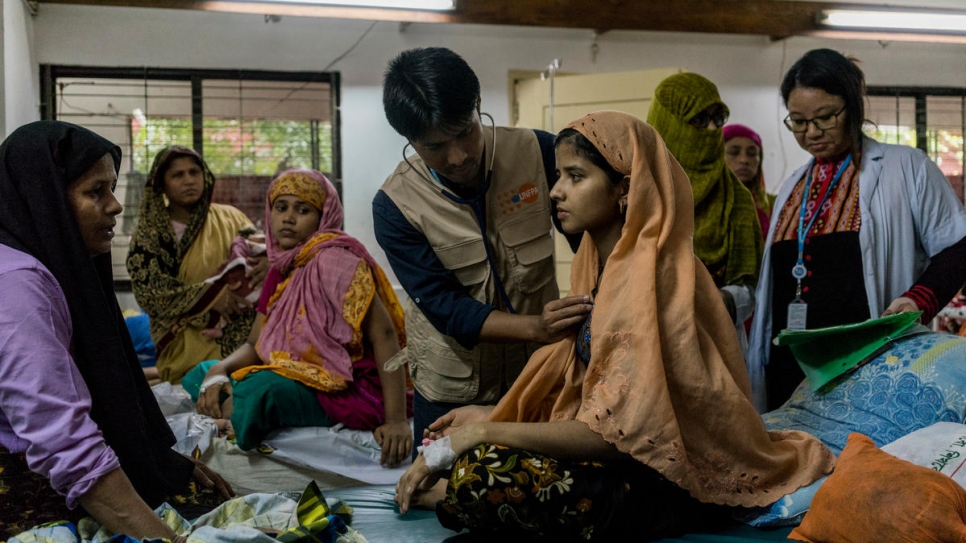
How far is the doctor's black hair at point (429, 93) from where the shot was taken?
2.00 meters

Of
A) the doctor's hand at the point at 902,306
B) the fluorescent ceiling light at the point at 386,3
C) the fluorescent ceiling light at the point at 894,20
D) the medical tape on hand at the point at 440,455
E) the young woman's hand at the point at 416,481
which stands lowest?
the young woman's hand at the point at 416,481

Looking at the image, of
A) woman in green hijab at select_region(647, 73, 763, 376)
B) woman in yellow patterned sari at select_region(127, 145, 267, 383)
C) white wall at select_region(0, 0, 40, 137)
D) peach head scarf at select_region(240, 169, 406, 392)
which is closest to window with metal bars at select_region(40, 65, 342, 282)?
white wall at select_region(0, 0, 40, 137)

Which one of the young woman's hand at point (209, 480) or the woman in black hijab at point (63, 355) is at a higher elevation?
the woman in black hijab at point (63, 355)

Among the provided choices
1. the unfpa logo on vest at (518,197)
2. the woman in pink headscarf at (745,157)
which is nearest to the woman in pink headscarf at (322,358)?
the unfpa logo on vest at (518,197)

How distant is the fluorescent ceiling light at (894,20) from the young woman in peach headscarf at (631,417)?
15.8ft

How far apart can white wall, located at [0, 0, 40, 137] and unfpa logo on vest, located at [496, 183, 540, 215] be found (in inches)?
122

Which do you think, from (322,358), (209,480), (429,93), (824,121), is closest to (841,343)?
(824,121)

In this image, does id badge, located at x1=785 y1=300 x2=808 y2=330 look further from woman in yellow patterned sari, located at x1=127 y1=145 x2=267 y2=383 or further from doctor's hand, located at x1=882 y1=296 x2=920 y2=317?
woman in yellow patterned sari, located at x1=127 y1=145 x2=267 y2=383

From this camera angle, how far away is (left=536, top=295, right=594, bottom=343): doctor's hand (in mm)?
1921

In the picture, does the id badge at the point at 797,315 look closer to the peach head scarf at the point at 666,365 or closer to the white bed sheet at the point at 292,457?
the peach head scarf at the point at 666,365

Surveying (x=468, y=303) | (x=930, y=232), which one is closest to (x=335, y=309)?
(x=468, y=303)

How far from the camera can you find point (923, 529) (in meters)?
1.57

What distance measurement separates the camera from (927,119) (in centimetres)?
743

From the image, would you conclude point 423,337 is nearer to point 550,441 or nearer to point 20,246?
point 550,441
